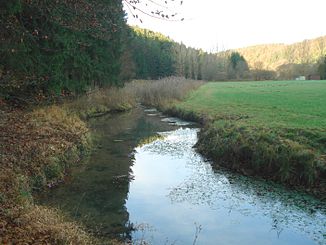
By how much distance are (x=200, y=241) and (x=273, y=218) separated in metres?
2.27

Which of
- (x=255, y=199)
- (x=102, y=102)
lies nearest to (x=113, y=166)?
(x=255, y=199)

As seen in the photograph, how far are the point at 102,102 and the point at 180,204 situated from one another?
74.5 ft

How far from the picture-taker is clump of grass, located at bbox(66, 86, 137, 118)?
25578mm

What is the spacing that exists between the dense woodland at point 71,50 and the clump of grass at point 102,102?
824 mm

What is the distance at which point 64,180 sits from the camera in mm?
11938

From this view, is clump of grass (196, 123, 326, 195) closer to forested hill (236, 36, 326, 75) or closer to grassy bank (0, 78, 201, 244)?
grassy bank (0, 78, 201, 244)

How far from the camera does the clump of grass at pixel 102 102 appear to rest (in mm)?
25578

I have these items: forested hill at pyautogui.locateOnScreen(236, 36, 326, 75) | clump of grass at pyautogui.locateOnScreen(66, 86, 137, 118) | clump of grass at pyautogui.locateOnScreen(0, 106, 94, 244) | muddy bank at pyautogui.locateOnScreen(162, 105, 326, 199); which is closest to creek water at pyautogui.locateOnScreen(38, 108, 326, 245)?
muddy bank at pyautogui.locateOnScreen(162, 105, 326, 199)

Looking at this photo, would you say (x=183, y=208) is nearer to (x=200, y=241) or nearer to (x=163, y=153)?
(x=200, y=241)

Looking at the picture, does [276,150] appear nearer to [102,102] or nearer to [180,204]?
[180,204]

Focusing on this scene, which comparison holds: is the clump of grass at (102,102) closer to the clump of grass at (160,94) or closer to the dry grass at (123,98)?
the dry grass at (123,98)

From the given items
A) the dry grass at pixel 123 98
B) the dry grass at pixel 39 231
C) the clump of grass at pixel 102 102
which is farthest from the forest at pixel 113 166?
the dry grass at pixel 123 98

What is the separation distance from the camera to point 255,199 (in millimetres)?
10695

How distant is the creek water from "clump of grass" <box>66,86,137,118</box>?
Answer: 32.6 ft
